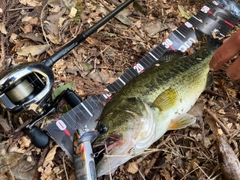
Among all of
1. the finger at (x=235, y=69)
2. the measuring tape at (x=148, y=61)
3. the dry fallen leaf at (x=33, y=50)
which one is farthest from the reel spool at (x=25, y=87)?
the finger at (x=235, y=69)

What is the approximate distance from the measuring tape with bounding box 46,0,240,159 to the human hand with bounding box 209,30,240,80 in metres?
0.59

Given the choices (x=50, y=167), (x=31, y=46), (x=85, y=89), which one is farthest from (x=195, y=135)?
(x=31, y=46)

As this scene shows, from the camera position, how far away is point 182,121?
9.50ft

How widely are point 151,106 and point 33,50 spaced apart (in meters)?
1.25

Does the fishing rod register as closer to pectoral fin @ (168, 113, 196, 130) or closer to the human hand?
pectoral fin @ (168, 113, 196, 130)

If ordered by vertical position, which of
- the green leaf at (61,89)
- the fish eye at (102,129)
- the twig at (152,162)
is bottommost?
the twig at (152,162)

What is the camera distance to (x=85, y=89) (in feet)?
10.5

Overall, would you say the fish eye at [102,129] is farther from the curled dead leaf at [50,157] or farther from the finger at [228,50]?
the finger at [228,50]

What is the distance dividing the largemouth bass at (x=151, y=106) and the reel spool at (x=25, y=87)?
1.53 feet

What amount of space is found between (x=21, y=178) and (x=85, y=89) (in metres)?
0.92

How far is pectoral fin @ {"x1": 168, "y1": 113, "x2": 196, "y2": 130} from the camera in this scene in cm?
288

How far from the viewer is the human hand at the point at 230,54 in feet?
8.33

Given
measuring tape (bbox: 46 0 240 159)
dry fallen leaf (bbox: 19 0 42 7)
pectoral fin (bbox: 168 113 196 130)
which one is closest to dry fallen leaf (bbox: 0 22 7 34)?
dry fallen leaf (bbox: 19 0 42 7)

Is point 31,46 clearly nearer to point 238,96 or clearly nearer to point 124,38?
point 124,38
